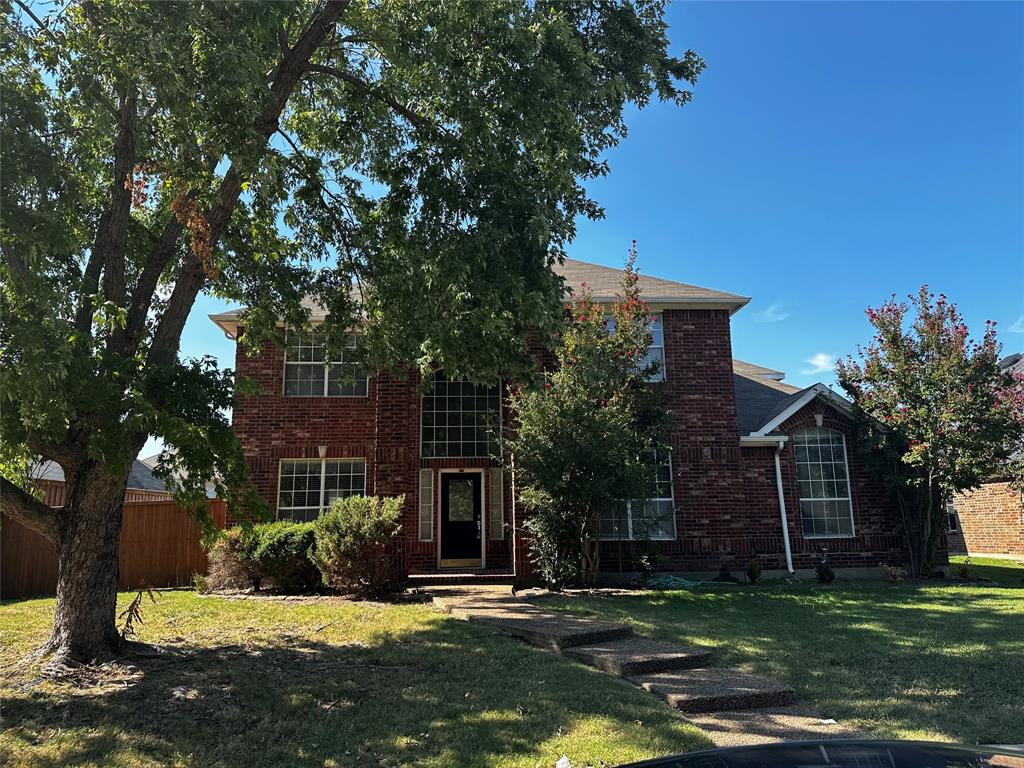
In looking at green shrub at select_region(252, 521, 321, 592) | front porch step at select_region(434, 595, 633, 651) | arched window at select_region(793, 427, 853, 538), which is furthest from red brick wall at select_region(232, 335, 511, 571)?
arched window at select_region(793, 427, 853, 538)

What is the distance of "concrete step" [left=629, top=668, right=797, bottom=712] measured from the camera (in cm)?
550

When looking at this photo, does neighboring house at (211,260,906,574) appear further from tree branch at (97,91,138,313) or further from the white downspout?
tree branch at (97,91,138,313)

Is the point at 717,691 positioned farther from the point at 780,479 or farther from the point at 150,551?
the point at 150,551

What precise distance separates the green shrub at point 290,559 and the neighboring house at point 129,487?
214 inches

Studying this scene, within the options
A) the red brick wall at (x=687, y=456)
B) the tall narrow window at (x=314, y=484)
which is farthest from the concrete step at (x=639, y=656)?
the tall narrow window at (x=314, y=484)

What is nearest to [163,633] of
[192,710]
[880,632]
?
[192,710]

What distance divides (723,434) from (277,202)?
10.2 meters

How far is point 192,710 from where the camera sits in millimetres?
5328

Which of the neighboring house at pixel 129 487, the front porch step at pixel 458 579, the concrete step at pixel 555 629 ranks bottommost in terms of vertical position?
the concrete step at pixel 555 629

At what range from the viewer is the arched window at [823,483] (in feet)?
47.9

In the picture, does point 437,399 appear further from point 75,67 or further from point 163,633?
point 75,67

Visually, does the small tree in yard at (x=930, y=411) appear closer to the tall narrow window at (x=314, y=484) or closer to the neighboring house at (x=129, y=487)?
the tall narrow window at (x=314, y=484)

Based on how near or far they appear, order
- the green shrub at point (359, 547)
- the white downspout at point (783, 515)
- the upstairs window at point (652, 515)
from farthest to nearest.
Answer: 1. the white downspout at point (783, 515)
2. the upstairs window at point (652, 515)
3. the green shrub at point (359, 547)

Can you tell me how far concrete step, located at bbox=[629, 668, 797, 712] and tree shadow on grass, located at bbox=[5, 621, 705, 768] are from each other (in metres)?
0.22
